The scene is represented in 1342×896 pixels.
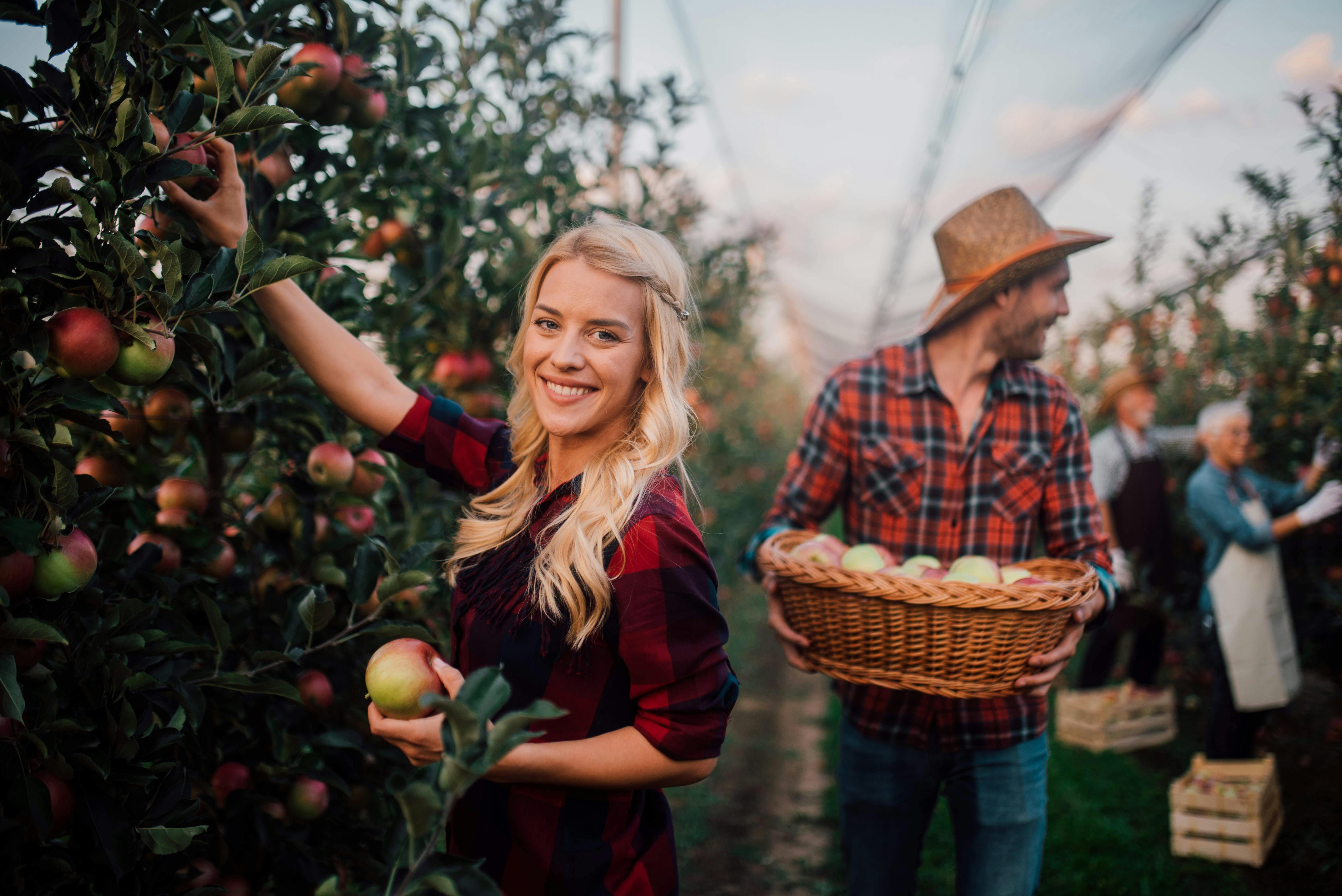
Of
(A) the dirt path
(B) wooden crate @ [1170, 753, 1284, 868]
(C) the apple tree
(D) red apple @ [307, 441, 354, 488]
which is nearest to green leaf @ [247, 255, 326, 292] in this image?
(C) the apple tree

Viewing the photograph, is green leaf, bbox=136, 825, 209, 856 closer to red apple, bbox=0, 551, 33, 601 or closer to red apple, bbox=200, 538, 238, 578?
red apple, bbox=0, 551, 33, 601

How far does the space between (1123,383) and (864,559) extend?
359cm

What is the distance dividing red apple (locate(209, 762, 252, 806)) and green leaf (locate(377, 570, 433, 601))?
18.5 inches

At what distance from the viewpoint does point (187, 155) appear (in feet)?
3.54

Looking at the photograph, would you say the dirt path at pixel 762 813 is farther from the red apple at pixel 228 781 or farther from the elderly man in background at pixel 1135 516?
the red apple at pixel 228 781

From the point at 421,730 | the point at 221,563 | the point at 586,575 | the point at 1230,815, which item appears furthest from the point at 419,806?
the point at 1230,815

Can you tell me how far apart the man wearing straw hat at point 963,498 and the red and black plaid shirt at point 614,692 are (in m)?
0.63

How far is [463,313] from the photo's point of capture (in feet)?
7.87

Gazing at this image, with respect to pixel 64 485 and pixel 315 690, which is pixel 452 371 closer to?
pixel 315 690

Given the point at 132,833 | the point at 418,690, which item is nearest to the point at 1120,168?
the point at 418,690

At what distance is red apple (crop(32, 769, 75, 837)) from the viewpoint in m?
0.97

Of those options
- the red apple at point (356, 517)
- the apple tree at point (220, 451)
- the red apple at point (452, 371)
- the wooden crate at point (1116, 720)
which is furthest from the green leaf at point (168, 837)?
the wooden crate at point (1116, 720)

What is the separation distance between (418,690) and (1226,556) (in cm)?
391

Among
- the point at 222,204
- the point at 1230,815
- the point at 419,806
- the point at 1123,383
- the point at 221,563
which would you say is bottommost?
the point at 1230,815
